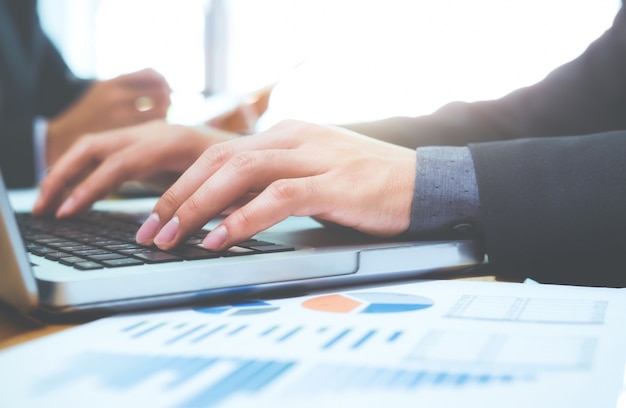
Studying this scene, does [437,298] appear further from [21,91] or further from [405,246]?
[21,91]

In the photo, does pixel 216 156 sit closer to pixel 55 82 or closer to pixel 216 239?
pixel 216 239

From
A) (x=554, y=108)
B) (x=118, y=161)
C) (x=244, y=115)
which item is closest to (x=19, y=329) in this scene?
(x=118, y=161)

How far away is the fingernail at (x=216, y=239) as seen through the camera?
16.6 inches

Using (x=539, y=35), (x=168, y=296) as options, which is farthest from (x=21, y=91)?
(x=168, y=296)

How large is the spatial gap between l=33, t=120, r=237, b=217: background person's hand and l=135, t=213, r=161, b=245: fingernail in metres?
0.30

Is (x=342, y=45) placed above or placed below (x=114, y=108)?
above

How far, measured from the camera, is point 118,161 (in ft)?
2.44

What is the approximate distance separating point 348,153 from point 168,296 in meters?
0.22

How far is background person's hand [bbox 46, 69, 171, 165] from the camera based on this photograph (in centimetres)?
141

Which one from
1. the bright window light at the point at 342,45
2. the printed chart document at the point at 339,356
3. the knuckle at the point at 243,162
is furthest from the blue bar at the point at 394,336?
the bright window light at the point at 342,45

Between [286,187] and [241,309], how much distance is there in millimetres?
116

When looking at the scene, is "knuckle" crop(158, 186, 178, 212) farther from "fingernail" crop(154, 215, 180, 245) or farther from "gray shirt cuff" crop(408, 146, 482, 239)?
"gray shirt cuff" crop(408, 146, 482, 239)

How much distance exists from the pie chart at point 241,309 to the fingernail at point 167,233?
82 mm

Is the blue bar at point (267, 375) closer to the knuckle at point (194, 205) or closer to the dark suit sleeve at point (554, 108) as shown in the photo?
the knuckle at point (194, 205)
